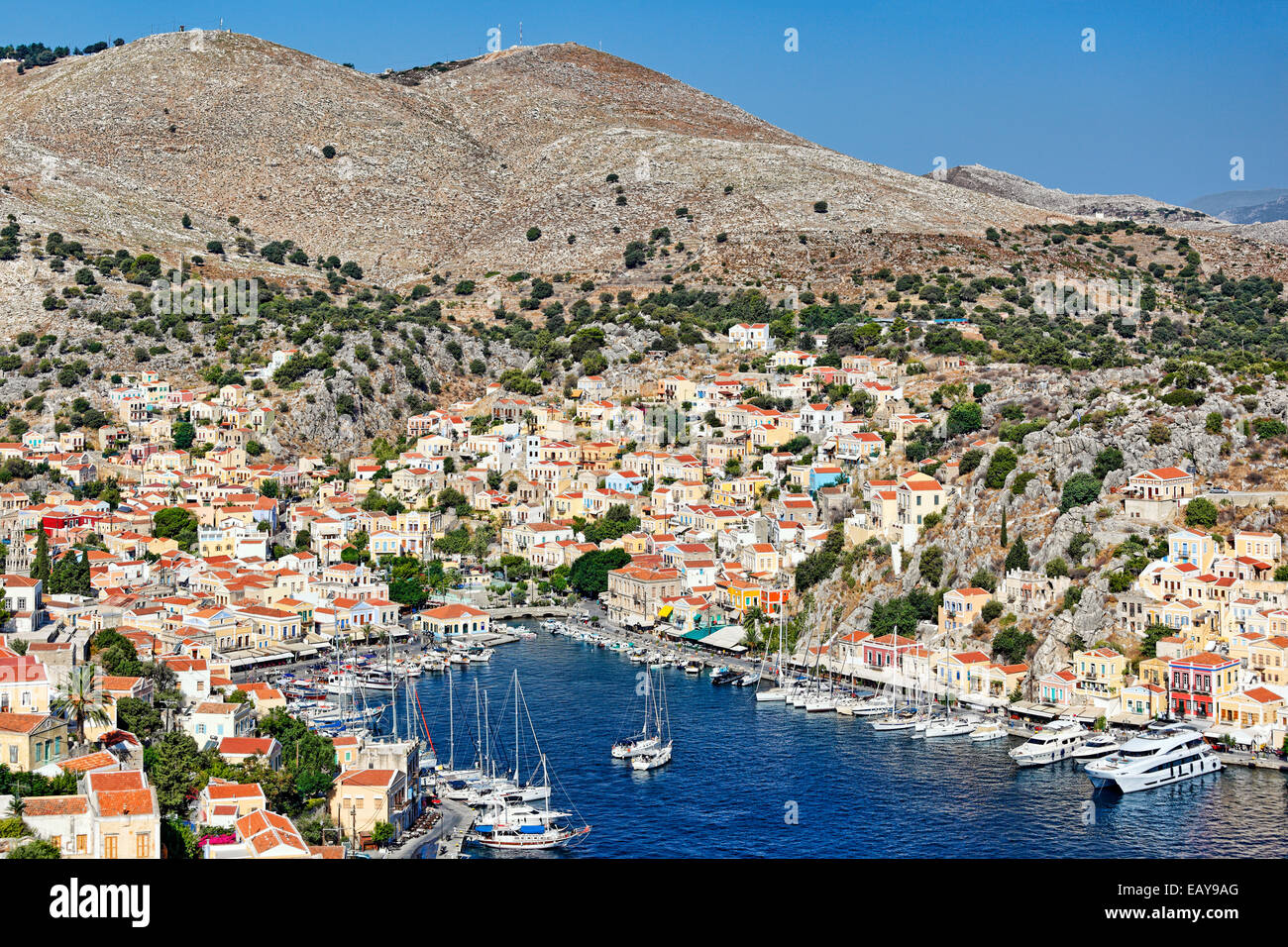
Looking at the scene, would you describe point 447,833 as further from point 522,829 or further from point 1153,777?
point 1153,777

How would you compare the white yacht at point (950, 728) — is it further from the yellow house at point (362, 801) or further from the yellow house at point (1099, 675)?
the yellow house at point (362, 801)

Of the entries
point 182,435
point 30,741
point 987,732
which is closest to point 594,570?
point 987,732

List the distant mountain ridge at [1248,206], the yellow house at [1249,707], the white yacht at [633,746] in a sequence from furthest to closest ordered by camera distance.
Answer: the distant mountain ridge at [1248,206] < the yellow house at [1249,707] < the white yacht at [633,746]

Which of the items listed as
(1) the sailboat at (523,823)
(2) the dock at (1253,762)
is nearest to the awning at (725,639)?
(1) the sailboat at (523,823)

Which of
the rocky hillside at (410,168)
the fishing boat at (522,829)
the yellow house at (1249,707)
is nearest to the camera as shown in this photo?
the fishing boat at (522,829)

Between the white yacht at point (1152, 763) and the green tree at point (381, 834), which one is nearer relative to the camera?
the green tree at point (381, 834)

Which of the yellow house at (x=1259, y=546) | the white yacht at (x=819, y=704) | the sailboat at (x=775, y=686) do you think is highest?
the yellow house at (x=1259, y=546)

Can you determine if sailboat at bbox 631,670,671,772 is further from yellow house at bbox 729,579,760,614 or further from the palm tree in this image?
the palm tree
